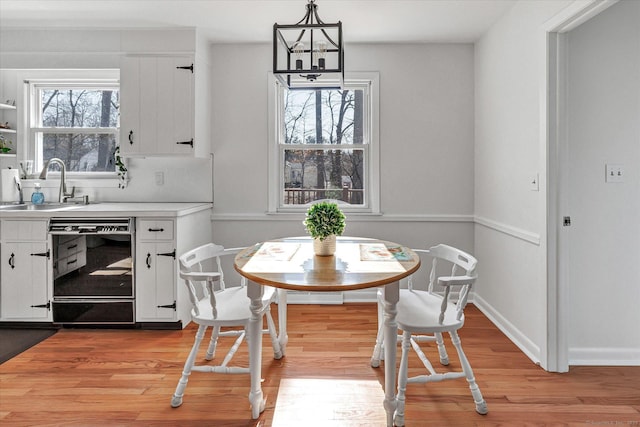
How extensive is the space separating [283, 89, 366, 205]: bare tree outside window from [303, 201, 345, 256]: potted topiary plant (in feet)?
5.80

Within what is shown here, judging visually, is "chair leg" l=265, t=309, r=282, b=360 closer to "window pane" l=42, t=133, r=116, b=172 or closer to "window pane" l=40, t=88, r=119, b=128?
"window pane" l=42, t=133, r=116, b=172

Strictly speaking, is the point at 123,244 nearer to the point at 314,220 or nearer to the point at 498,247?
the point at 314,220

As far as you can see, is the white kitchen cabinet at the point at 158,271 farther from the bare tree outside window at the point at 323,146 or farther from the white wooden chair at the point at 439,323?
the white wooden chair at the point at 439,323

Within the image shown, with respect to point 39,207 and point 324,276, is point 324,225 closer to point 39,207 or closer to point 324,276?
point 324,276

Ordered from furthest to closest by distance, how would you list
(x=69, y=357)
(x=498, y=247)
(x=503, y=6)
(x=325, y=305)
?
(x=325, y=305)
(x=498, y=247)
(x=503, y=6)
(x=69, y=357)

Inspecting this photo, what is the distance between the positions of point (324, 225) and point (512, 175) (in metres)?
1.63

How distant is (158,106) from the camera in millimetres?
3506

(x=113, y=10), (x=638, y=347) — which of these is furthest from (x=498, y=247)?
(x=113, y=10)

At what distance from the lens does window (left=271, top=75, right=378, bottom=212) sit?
3.96 metres

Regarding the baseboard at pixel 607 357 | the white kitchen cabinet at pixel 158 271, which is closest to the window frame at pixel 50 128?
the white kitchen cabinet at pixel 158 271

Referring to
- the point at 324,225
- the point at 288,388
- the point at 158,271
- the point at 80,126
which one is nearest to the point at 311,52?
the point at 324,225

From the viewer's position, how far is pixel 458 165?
12.7ft

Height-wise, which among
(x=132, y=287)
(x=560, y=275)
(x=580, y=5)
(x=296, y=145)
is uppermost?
(x=580, y=5)

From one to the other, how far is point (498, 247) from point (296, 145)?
199 centimetres
